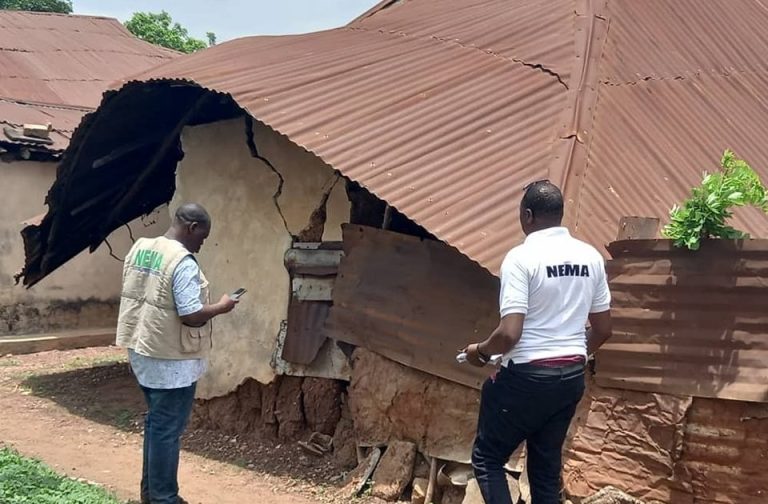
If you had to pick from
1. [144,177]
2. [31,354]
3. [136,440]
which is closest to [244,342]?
[136,440]

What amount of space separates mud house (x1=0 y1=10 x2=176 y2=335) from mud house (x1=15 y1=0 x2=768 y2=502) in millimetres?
3733

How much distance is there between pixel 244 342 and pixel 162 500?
230 centimetres

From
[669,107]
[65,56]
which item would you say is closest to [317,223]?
[669,107]

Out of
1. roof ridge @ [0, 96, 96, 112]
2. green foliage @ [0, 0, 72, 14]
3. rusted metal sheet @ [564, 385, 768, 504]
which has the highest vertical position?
green foliage @ [0, 0, 72, 14]

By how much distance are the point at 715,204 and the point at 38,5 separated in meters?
25.5

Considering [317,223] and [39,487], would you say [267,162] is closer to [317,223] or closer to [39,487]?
[317,223]

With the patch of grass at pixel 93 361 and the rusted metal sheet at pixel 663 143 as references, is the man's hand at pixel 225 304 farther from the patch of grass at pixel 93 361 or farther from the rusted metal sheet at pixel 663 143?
the patch of grass at pixel 93 361

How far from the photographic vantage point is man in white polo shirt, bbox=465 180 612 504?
3.46 m

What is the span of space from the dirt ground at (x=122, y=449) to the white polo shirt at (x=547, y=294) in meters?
2.49

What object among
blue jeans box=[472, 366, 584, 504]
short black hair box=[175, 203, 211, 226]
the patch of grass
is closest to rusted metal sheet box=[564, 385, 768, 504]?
blue jeans box=[472, 366, 584, 504]

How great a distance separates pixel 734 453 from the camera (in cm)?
414

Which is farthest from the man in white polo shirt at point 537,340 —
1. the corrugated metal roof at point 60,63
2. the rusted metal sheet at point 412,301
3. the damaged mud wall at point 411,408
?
the corrugated metal roof at point 60,63

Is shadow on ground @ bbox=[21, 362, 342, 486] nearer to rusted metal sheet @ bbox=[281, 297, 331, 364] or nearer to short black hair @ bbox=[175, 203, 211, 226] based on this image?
rusted metal sheet @ bbox=[281, 297, 331, 364]

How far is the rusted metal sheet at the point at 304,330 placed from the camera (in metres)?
6.22
